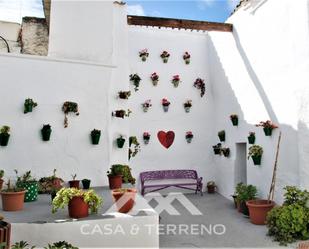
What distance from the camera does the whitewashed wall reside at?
34.7ft

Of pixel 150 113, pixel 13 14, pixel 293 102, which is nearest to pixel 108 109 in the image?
pixel 150 113

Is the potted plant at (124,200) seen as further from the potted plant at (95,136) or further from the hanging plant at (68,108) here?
the hanging plant at (68,108)

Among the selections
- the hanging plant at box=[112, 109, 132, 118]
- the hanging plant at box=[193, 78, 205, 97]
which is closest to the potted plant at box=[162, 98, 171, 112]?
the hanging plant at box=[193, 78, 205, 97]

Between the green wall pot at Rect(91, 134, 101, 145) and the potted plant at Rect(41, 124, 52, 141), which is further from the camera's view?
the green wall pot at Rect(91, 134, 101, 145)

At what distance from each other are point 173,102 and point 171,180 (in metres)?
2.87

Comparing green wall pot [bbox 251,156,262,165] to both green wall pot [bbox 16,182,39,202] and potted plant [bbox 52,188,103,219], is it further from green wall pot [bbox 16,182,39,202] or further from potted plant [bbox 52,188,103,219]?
green wall pot [bbox 16,182,39,202]

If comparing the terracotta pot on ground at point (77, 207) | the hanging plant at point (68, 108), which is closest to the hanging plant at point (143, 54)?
the hanging plant at point (68, 108)

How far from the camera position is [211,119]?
11375 mm

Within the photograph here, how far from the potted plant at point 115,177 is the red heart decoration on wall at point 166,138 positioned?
3919 millimetres

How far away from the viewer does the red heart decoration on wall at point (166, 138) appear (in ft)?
35.2

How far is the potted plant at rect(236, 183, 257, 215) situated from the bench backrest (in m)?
2.54

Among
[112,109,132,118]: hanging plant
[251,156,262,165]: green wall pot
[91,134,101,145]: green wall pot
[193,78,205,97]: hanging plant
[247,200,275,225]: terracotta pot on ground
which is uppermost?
[193,78,205,97]: hanging plant

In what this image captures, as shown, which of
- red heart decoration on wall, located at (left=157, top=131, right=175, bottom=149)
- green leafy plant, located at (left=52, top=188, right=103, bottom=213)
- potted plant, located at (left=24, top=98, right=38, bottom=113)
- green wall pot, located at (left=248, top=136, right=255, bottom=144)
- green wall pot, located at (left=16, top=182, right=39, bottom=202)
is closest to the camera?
green leafy plant, located at (left=52, top=188, right=103, bottom=213)

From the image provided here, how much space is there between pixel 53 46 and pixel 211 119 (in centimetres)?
644
